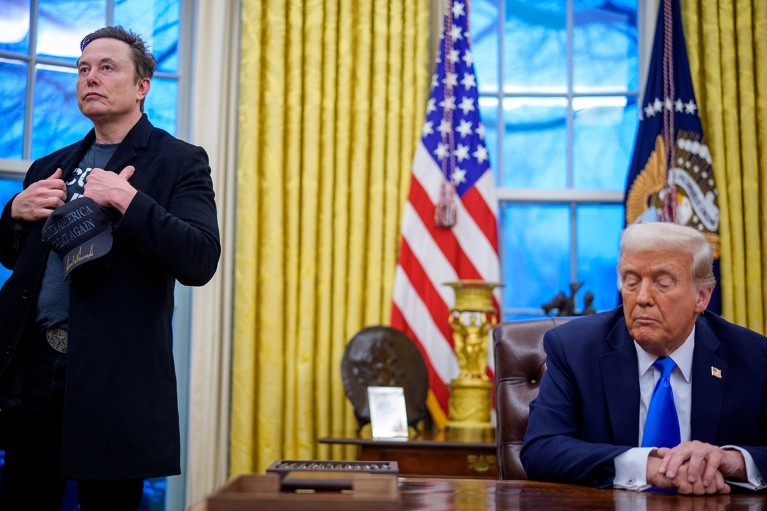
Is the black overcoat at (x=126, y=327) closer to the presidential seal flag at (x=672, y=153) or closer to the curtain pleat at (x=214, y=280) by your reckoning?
the curtain pleat at (x=214, y=280)

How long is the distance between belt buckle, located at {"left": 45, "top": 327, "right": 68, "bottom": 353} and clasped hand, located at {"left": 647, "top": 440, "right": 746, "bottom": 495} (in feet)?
3.89

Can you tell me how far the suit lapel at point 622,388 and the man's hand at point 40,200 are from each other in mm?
1182

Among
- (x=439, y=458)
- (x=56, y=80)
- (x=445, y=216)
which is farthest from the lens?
(x=445, y=216)

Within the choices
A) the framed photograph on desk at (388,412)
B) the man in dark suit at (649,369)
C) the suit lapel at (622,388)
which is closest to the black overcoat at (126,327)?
the man in dark suit at (649,369)

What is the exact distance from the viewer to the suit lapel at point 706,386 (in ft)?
5.72

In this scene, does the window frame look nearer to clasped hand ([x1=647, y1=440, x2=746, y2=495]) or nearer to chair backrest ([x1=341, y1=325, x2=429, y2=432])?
chair backrest ([x1=341, y1=325, x2=429, y2=432])

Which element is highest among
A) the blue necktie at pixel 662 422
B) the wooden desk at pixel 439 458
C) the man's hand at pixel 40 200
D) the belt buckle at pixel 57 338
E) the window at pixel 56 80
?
the window at pixel 56 80

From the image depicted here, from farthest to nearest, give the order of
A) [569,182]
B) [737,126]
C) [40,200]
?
[569,182], [737,126], [40,200]

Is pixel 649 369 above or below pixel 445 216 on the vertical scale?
below

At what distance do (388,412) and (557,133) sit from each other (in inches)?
65.4

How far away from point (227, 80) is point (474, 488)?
2.83 metres

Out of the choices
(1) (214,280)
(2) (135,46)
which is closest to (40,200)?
(2) (135,46)

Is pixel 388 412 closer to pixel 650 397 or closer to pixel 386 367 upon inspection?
pixel 386 367

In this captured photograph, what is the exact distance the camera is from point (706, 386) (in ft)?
5.83
